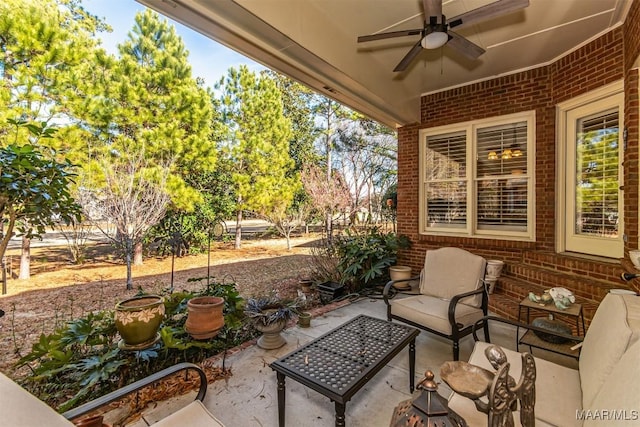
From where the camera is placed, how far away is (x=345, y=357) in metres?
1.87

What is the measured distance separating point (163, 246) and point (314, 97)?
303 inches

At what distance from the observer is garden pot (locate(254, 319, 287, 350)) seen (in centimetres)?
278

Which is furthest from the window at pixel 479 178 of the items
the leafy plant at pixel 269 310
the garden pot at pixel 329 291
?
the leafy plant at pixel 269 310

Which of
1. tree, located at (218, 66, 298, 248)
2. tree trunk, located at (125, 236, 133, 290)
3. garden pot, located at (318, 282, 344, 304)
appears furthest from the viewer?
tree, located at (218, 66, 298, 248)

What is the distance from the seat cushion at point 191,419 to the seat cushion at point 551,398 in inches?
48.6

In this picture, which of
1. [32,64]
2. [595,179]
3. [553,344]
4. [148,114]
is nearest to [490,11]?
[595,179]

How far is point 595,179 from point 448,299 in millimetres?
2464

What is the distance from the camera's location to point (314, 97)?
1104 centimetres

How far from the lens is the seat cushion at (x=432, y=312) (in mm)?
2599

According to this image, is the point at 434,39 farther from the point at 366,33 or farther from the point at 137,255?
the point at 137,255

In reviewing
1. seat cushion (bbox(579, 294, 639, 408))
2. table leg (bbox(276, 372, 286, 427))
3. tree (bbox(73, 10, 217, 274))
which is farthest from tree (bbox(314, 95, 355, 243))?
seat cushion (bbox(579, 294, 639, 408))

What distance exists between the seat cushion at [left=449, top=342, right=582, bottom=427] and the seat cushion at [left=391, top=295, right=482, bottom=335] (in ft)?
2.56

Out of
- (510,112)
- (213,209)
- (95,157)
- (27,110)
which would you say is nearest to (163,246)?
(213,209)

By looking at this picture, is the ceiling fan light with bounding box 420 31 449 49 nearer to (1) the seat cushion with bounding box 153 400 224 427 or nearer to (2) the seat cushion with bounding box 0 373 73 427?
(1) the seat cushion with bounding box 153 400 224 427
